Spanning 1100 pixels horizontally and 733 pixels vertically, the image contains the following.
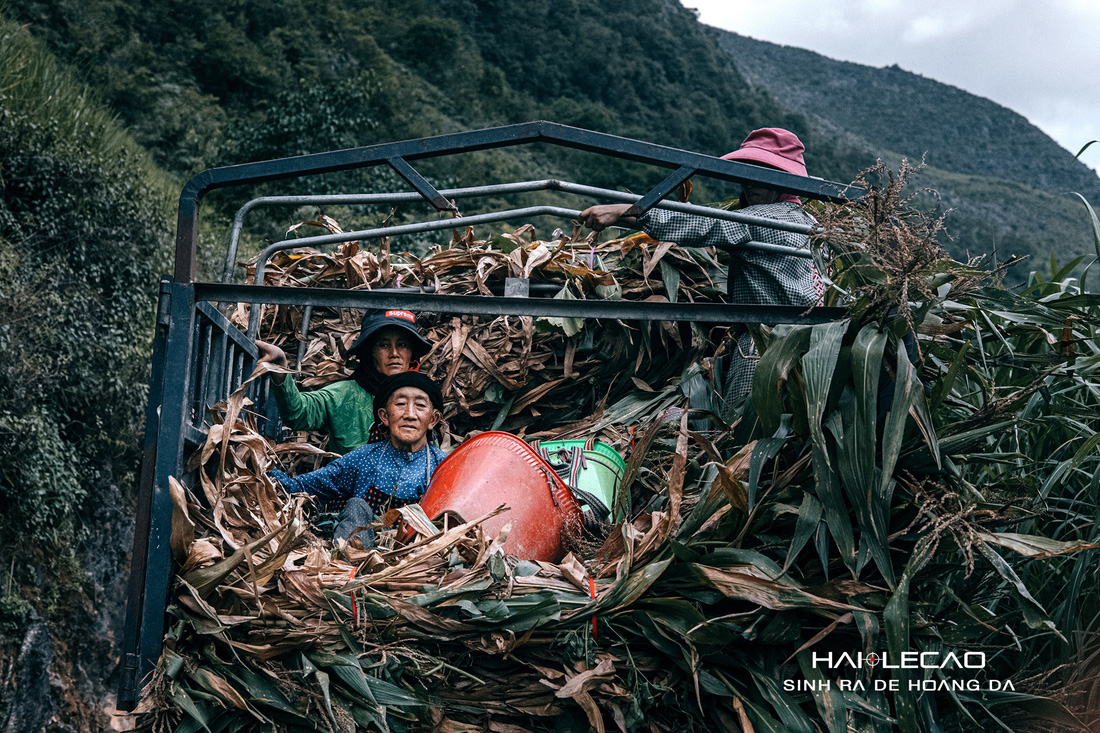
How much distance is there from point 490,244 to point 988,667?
300 centimetres

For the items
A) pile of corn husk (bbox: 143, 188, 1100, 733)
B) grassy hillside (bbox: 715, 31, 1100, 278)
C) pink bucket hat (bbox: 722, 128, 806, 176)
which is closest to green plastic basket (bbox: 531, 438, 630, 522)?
pile of corn husk (bbox: 143, 188, 1100, 733)

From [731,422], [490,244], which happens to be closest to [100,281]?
[490,244]

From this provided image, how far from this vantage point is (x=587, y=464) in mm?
3150

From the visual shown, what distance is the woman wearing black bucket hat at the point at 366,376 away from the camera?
3816 millimetres

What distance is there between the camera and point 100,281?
9.02 m

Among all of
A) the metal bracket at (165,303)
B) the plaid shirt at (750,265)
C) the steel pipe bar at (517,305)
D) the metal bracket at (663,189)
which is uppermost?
the metal bracket at (663,189)

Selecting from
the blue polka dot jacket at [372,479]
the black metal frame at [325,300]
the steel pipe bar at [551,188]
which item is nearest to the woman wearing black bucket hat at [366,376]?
the blue polka dot jacket at [372,479]

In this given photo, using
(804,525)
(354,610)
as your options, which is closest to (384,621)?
(354,610)

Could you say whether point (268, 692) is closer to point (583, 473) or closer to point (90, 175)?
point (583, 473)

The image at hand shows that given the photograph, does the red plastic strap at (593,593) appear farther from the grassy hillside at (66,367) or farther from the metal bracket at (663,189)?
the grassy hillside at (66,367)

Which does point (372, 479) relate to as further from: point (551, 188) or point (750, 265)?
point (750, 265)

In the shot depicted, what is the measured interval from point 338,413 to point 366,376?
0.76 feet

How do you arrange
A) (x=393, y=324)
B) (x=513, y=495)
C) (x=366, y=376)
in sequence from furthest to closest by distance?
(x=366, y=376), (x=393, y=324), (x=513, y=495)

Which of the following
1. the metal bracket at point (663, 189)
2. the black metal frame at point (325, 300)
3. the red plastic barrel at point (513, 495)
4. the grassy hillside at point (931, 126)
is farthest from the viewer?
the grassy hillside at point (931, 126)
